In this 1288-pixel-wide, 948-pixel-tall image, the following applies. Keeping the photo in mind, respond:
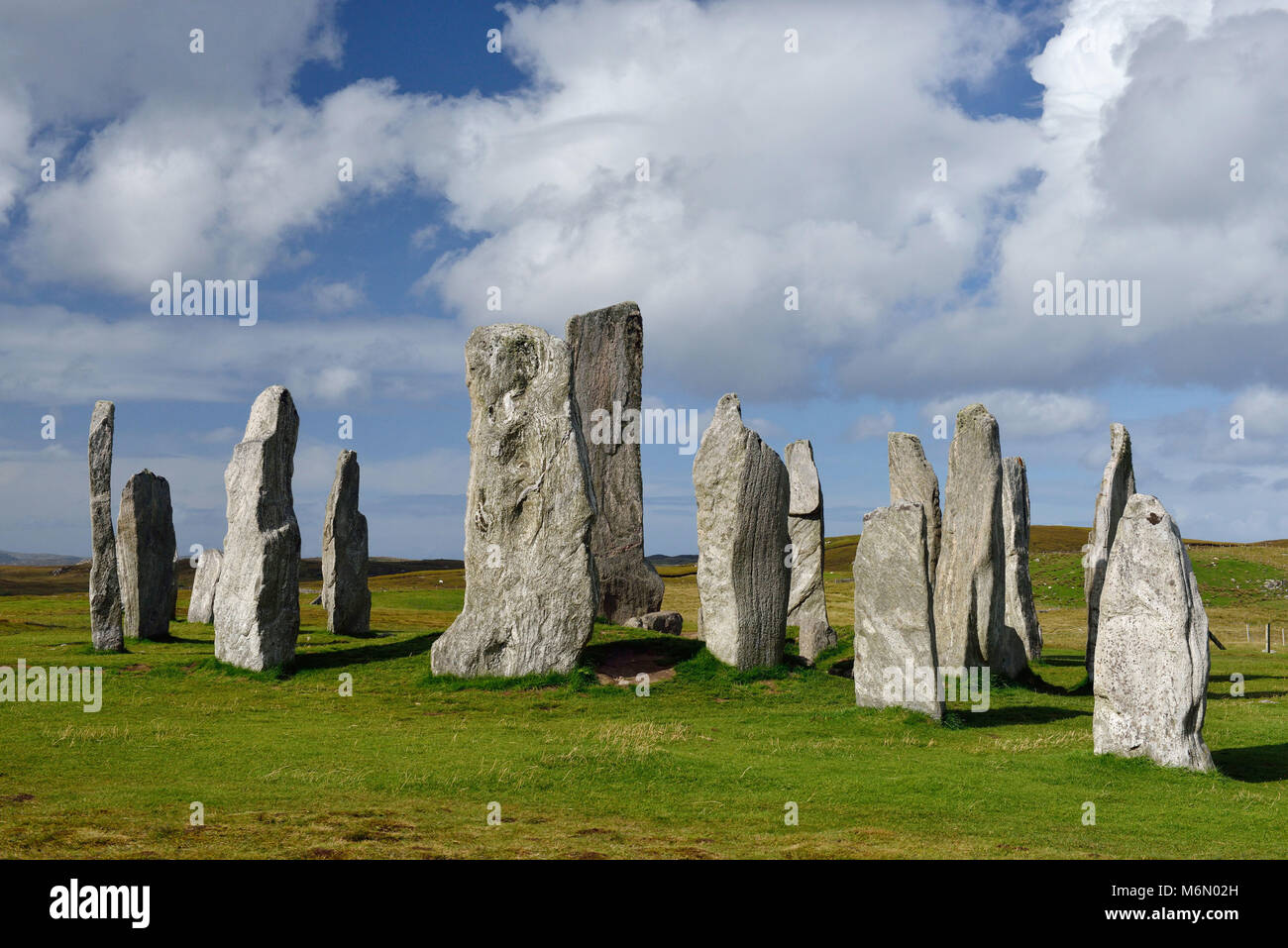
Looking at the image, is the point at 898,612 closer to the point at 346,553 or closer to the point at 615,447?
the point at 615,447

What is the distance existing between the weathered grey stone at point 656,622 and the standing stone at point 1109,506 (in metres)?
8.83

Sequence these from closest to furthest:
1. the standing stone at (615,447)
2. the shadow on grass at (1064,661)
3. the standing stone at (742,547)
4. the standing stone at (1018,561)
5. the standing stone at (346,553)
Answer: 1. the standing stone at (742,547)
2. the standing stone at (1018,561)
3. the standing stone at (615,447)
4. the shadow on grass at (1064,661)
5. the standing stone at (346,553)

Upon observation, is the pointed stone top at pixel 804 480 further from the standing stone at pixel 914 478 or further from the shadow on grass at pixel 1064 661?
the shadow on grass at pixel 1064 661

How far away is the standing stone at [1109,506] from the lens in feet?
74.1

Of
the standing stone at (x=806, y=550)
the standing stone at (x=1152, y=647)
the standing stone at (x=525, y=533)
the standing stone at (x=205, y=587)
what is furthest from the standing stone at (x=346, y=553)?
the standing stone at (x=1152, y=647)

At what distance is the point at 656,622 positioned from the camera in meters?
25.3

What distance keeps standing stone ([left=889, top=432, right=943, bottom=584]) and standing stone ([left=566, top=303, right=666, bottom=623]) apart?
5.84 m

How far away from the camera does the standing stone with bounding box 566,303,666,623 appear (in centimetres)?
2569

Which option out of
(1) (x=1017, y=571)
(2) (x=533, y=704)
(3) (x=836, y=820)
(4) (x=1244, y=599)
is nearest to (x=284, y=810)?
(3) (x=836, y=820)

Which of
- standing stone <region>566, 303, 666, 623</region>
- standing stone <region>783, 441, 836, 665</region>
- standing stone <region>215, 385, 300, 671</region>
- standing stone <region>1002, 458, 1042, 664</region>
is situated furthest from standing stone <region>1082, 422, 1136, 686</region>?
standing stone <region>215, 385, 300, 671</region>

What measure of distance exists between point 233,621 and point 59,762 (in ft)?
26.9

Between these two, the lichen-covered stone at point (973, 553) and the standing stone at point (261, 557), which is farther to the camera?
the lichen-covered stone at point (973, 553)

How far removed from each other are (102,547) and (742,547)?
13787 millimetres

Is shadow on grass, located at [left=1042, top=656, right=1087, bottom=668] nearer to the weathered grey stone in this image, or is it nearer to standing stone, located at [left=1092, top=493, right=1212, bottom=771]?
the weathered grey stone
